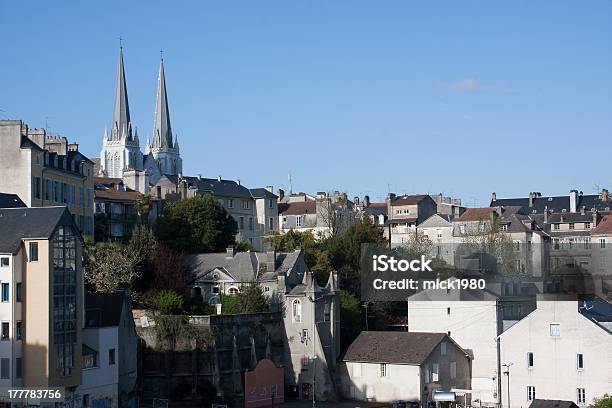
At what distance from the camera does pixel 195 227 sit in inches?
3068

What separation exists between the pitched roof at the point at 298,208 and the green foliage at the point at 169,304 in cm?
5520

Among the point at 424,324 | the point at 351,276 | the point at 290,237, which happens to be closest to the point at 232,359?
the point at 424,324

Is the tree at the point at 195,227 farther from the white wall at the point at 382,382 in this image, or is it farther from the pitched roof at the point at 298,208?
the pitched roof at the point at 298,208

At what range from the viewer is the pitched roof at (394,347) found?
60688 millimetres

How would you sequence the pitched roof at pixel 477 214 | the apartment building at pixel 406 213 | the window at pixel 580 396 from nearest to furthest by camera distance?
the window at pixel 580 396 < the pitched roof at pixel 477 214 < the apartment building at pixel 406 213

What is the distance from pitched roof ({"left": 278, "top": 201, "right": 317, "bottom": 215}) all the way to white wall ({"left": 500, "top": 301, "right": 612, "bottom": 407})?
192ft

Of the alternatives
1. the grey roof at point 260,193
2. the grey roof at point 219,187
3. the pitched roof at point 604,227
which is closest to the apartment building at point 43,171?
the grey roof at point 219,187

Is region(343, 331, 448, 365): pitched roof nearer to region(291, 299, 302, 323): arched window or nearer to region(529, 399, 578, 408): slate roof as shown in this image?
region(291, 299, 302, 323): arched window

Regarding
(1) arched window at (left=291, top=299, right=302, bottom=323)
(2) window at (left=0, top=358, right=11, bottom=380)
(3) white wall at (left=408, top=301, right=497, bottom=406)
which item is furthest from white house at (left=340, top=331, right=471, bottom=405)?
(2) window at (left=0, top=358, right=11, bottom=380)

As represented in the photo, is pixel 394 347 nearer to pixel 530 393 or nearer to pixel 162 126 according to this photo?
pixel 530 393

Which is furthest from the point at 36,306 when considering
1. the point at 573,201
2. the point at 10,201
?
the point at 573,201

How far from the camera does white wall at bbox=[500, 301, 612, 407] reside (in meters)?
55.4

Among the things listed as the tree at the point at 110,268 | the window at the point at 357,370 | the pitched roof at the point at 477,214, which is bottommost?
the window at the point at 357,370

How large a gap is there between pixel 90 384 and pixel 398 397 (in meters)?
19.7
